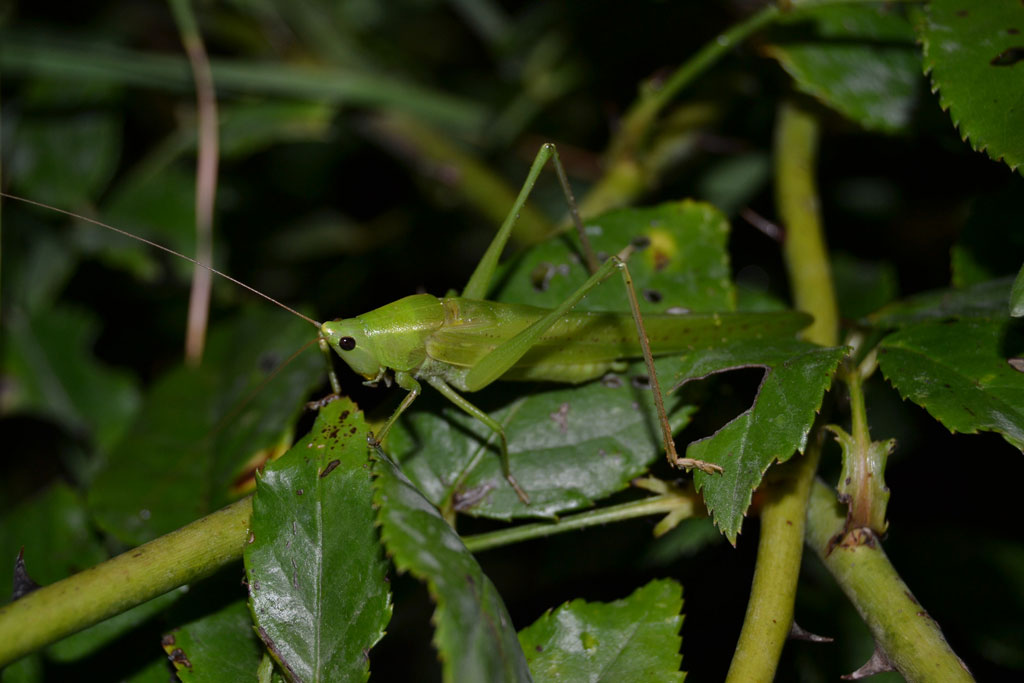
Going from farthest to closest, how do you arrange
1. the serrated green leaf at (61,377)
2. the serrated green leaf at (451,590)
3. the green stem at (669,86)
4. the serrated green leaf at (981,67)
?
the serrated green leaf at (61,377)
the green stem at (669,86)
the serrated green leaf at (981,67)
the serrated green leaf at (451,590)

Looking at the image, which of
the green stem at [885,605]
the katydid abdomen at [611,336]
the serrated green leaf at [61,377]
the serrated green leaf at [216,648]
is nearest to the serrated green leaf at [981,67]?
the katydid abdomen at [611,336]

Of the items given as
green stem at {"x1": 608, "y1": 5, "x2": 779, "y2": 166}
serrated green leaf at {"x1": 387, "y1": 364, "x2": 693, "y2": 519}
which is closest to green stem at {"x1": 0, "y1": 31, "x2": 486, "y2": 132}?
Answer: green stem at {"x1": 608, "y1": 5, "x2": 779, "y2": 166}

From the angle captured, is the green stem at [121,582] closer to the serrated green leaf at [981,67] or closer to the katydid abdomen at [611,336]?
the katydid abdomen at [611,336]

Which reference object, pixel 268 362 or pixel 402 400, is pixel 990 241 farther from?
pixel 268 362

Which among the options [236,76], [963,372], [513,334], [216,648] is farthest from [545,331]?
[236,76]

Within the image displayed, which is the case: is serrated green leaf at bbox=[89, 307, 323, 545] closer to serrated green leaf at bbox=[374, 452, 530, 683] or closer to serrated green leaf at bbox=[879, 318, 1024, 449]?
serrated green leaf at bbox=[374, 452, 530, 683]
